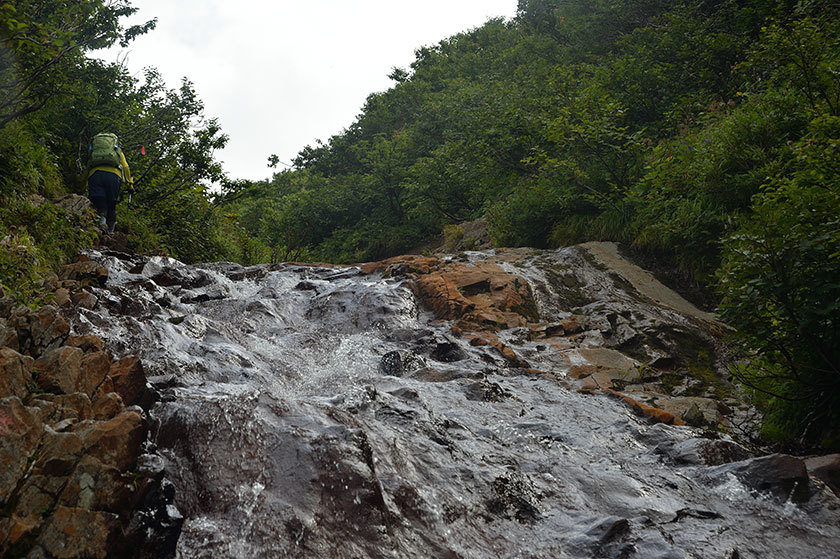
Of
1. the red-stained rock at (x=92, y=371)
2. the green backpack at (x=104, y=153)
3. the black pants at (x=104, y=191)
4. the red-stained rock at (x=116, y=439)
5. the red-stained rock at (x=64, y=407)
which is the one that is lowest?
the red-stained rock at (x=116, y=439)

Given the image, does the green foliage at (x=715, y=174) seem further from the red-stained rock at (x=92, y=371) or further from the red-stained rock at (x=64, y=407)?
the red-stained rock at (x=64, y=407)

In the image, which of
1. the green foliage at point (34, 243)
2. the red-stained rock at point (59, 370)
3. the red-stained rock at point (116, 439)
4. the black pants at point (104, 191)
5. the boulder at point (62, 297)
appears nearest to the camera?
the red-stained rock at point (116, 439)

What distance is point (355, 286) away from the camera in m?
9.86

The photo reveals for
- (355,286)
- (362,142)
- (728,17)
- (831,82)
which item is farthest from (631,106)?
(362,142)

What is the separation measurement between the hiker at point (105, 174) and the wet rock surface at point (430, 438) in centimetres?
254

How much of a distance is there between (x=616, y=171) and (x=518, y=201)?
8.30 feet

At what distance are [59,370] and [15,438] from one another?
749 mm

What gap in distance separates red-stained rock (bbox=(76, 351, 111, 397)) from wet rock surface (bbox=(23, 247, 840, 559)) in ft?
0.27

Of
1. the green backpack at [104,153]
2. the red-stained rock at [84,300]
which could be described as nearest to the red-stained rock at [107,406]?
the red-stained rock at [84,300]

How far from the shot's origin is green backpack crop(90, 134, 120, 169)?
977 cm

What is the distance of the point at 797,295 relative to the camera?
4.32 meters

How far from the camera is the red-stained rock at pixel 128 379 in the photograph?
3.58 meters

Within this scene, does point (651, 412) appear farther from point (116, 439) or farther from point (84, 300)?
point (84, 300)

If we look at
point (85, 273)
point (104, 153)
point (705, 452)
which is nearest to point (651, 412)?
point (705, 452)
